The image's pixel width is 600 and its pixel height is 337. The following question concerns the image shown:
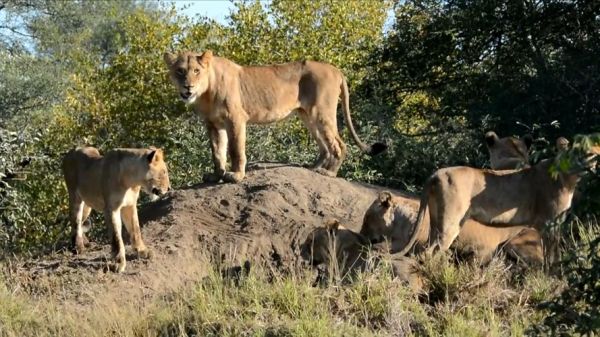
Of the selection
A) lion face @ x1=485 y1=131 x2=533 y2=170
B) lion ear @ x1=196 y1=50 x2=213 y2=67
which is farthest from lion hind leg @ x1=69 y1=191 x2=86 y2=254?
lion face @ x1=485 y1=131 x2=533 y2=170

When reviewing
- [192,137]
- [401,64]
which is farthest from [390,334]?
[401,64]

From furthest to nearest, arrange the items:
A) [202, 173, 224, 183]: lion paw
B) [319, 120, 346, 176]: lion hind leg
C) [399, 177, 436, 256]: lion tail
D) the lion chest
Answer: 1. [319, 120, 346, 176]: lion hind leg
2. [202, 173, 224, 183]: lion paw
3. the lion chest
4. [399, 177, 436, 256]: lion tail

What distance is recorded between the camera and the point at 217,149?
1095cm

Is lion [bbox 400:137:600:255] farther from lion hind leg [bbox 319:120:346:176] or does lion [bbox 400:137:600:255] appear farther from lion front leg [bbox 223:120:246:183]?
lion hind leg [bbox 319:120:346:176]

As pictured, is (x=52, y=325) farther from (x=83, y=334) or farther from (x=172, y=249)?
(x=172, y=249)

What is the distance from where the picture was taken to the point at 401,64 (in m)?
16.4

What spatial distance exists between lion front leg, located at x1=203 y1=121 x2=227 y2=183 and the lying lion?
66.9 inches

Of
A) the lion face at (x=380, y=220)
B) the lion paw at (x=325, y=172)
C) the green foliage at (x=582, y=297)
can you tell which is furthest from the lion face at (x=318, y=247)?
the green foliage at (x=582, y=297)

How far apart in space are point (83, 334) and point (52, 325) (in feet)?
1.15

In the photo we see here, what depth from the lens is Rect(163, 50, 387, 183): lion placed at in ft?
35.4

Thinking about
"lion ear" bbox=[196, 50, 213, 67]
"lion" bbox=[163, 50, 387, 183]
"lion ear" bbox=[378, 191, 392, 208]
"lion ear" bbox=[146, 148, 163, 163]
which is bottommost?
"lion ear" bbox=[378, 191, 392, 208]

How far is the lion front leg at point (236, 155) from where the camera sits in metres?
10.7

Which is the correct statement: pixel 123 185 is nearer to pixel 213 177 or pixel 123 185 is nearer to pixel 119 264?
pixel 119 264

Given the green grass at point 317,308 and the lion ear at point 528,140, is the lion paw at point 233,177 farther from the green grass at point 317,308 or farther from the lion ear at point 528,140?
the lion ear at point 528,140
